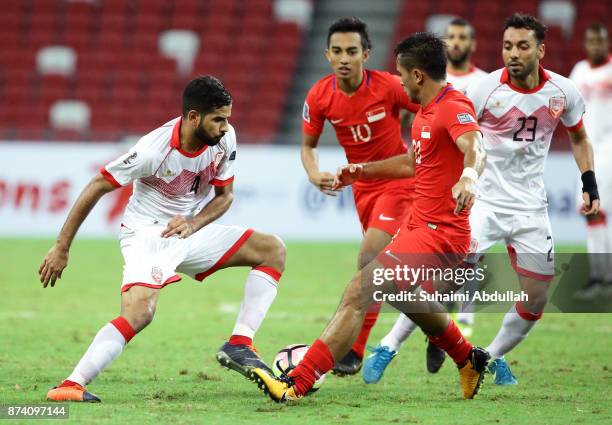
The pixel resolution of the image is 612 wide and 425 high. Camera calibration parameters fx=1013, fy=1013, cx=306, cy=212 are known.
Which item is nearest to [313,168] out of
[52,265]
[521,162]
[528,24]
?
[521,162]

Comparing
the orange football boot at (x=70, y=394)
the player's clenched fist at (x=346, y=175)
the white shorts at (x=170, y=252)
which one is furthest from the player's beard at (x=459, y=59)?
the orange football boot at (x=70, y=394)

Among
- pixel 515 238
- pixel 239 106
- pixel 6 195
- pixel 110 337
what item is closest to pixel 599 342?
pixel 515 238

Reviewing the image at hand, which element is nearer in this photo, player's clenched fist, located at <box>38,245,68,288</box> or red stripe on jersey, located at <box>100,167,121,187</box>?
player's clenched fist, located at <box>38,245,68,288</box>

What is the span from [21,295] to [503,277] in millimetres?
5578

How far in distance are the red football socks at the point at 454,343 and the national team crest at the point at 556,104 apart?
1.74m

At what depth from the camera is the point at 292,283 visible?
11.8 m

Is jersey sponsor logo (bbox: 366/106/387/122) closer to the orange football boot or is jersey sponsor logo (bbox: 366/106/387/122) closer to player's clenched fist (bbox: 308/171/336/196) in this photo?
player's clenched fist (bbox: 308/171/336/196)

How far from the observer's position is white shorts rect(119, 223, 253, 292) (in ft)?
19.8

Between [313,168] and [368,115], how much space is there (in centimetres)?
58

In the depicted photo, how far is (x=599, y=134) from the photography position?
37.4ft

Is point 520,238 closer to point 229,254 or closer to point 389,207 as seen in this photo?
point 389,207

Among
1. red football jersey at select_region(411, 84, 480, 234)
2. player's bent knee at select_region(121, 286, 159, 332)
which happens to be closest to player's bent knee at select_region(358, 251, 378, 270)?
red football jersey at select_region(411, 84, 480, 234)

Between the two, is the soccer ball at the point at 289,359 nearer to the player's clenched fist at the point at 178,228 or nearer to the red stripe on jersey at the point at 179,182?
the player's clenched fist at the point at 178,228

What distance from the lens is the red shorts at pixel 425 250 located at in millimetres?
5773
